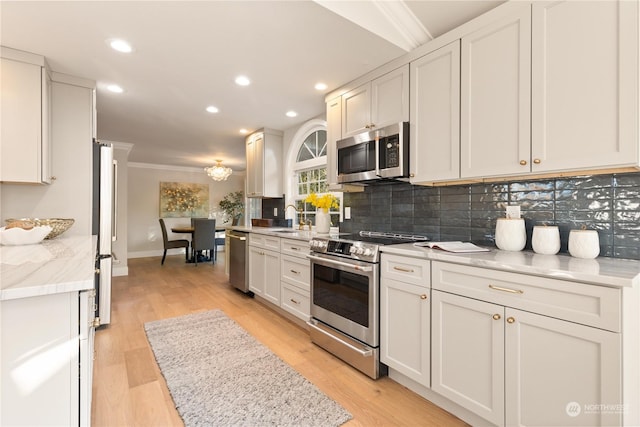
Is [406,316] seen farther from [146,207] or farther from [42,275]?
[146,207]

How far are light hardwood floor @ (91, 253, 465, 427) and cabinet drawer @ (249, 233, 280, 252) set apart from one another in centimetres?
75

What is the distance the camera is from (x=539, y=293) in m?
1.29

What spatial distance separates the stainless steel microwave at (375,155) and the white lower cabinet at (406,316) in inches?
28.2

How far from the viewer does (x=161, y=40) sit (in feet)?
6.88

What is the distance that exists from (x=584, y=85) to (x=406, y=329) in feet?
5.25

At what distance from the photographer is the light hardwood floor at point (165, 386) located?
5.48 ft

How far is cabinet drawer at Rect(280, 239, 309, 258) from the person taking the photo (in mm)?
2803

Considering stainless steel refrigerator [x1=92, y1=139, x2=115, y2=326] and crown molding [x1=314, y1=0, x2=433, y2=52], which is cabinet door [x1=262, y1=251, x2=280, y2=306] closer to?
stainless steel refrigerator [x1=92, y1=139, x2=115, y2=326]

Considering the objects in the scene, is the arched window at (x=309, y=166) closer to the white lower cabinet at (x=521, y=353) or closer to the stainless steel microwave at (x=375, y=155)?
the stainless steel microwave at (x=375, y=155)

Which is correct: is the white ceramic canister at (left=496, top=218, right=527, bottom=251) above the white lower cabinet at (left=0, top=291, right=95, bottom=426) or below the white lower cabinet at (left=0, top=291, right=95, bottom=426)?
above

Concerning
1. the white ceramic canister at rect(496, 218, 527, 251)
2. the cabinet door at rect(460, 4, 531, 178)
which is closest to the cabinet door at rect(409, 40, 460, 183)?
the cabinet door at rect(460, 4, 531, 178)

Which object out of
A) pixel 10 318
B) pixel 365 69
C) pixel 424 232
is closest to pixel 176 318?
pixel 10 318

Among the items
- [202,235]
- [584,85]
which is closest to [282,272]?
[584,85]

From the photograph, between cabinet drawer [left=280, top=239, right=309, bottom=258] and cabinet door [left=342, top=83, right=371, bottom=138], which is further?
cabinet drawer [left=280, top=239, right=309, bottom=258]
